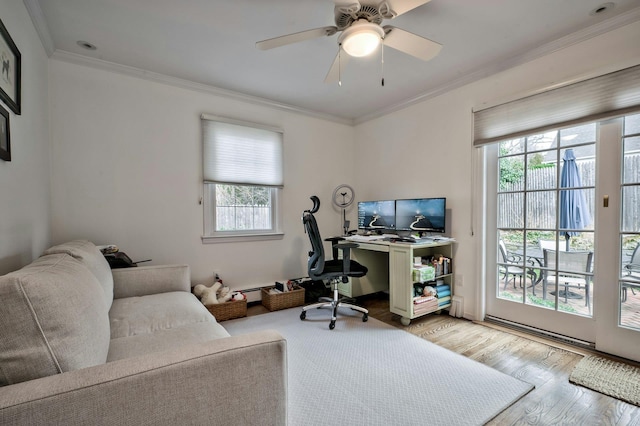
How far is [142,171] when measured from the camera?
273 cm

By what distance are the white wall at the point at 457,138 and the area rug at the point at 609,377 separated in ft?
2.93

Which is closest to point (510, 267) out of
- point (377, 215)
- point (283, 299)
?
point (377, 215)

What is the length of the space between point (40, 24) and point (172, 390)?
101 inches

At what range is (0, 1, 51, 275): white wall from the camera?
4.81 feet

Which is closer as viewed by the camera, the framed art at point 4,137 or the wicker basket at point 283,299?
the framed art at point 4,137

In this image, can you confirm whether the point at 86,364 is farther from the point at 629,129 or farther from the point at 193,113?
the point at 629,129

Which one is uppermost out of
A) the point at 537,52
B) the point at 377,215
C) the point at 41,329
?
the point at 537,52

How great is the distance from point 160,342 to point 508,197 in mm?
2893

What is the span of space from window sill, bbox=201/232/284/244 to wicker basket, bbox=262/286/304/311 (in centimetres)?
59

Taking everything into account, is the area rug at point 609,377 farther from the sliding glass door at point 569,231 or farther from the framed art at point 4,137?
the framed art at point 4,137

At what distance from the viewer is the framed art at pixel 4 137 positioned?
137 cm

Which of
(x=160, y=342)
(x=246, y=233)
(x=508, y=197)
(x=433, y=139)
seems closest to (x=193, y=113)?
(x=246, y=233)

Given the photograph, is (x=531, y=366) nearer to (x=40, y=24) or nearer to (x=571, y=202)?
(x=571, y=202)

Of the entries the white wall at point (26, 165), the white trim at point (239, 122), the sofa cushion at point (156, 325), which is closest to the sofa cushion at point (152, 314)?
the sofa cushion at point (156, 325)
